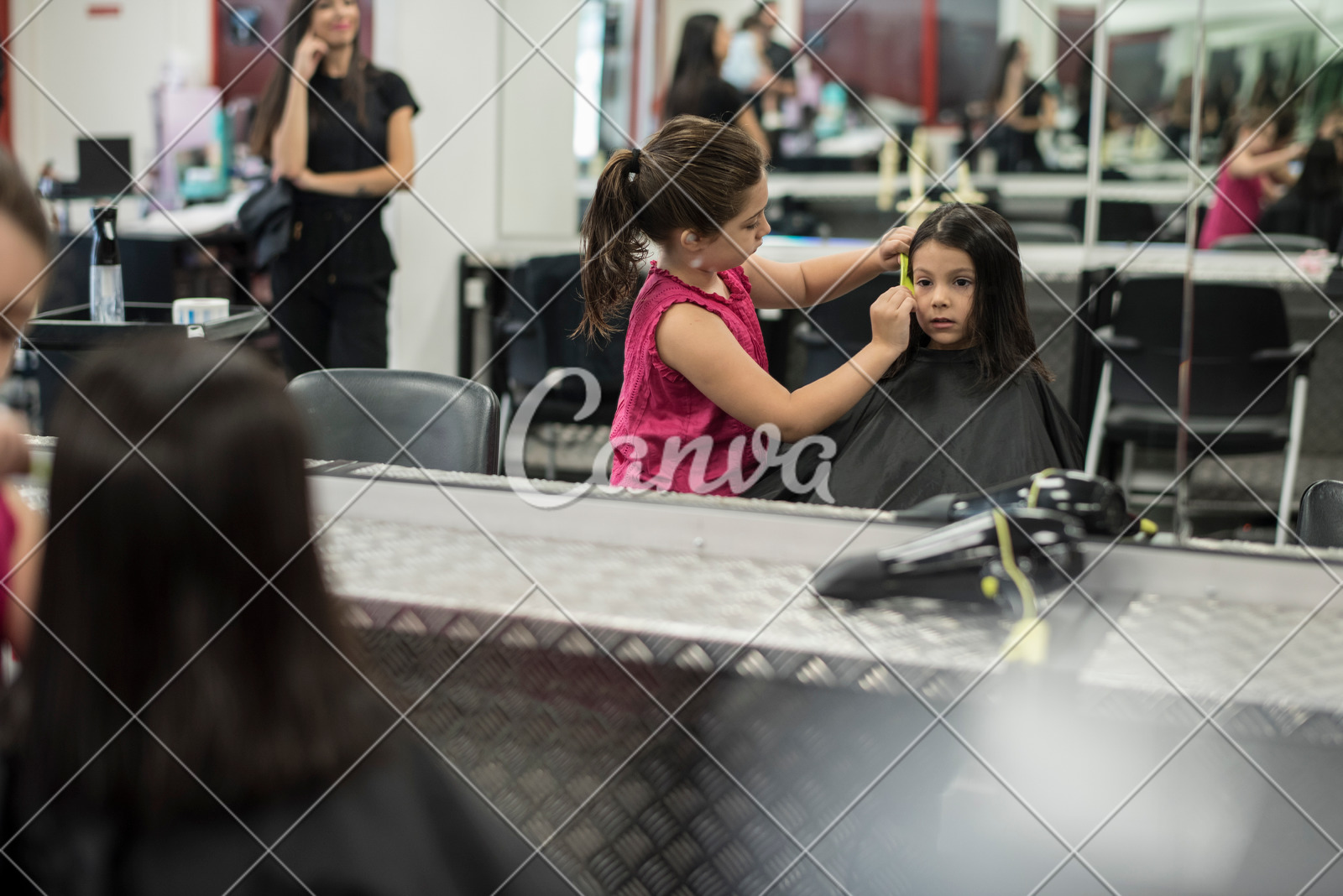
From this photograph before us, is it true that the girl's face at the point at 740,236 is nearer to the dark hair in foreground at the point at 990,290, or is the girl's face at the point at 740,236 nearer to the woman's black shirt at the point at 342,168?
the dark hair in foreground at the point at 990,290

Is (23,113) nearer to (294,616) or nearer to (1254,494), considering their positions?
(1254,494)

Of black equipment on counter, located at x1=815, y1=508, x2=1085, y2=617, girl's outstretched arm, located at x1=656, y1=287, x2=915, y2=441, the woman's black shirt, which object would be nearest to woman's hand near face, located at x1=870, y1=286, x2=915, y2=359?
girl's outstretched arm, located at x1=656, y1=287, x2=915, y2=441

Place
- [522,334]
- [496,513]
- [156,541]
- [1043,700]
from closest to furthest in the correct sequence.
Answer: [156,541] → [1043,700] → [496,513] → [522,334]

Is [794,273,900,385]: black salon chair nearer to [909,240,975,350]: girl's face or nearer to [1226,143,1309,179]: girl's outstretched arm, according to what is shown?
[909,240,975,350]: girl's face

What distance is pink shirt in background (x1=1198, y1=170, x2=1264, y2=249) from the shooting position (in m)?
4.22

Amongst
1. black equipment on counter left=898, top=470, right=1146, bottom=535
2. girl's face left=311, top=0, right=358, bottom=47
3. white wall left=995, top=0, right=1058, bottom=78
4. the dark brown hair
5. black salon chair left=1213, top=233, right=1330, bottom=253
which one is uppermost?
white wall left=995, top=0, right=1058, bottom=78

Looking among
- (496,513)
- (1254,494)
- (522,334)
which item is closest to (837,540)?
(496,513)

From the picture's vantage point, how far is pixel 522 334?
3.66 metres

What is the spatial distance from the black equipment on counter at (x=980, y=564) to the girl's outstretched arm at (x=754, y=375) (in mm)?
604

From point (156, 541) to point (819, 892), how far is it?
0.73 metres

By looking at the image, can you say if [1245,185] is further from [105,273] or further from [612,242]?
[105,273]

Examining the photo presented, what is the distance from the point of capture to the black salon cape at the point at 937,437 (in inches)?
72.6

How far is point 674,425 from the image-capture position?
1.78 m

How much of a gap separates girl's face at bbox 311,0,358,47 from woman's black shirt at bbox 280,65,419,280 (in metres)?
0.12
